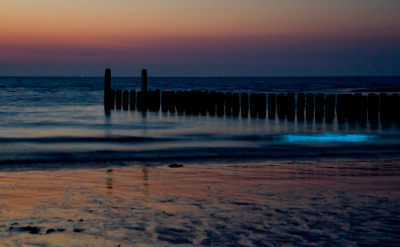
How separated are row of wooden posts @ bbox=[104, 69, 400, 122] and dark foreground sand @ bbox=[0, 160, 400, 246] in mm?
11591

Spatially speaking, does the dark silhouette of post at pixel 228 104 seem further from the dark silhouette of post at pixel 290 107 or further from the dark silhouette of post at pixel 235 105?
the dark silhouette of post at pixel 290 107

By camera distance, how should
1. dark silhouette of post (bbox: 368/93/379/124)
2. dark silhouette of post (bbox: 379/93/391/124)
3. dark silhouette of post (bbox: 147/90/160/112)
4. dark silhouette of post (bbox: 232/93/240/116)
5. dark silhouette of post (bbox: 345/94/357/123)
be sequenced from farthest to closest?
dark silhouette of post (bbox: 147/90/160/112)
dark silhouette of post (bbox: 232/93/240/116)
dark silhouette of post (bbox: 345/94/357/123)
dark silhouette of post (bbox: 368/93/379/124)
dark silhouette of post (bbox: 379/93/391/124)

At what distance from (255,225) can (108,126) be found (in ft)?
45.5

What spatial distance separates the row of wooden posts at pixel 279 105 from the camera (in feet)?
61.3

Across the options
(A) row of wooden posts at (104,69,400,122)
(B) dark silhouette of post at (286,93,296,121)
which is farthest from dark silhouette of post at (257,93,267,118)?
(B) dark silhouette of post at (286,93,296,121)

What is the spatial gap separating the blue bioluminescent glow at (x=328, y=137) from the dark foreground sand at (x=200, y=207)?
5.35 m

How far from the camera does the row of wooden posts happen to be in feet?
61.3

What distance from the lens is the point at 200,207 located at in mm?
5012

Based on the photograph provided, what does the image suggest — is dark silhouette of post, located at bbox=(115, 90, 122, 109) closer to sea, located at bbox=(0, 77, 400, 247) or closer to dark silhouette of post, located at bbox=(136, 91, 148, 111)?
dark silhouette of post, located at bbox=(136, 91, 148, 111)

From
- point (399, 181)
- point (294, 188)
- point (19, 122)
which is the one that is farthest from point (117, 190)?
point (19, 122)

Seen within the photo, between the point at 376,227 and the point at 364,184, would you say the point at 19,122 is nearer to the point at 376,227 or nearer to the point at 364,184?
the point at 364,184

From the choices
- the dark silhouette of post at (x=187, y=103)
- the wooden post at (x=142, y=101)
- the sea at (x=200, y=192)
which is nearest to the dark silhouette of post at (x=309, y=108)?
the dark silhouette of post at (x=187, y=103)

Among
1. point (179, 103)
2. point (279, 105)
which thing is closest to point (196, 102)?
point (179, 103)

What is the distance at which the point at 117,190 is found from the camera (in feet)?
19.4
